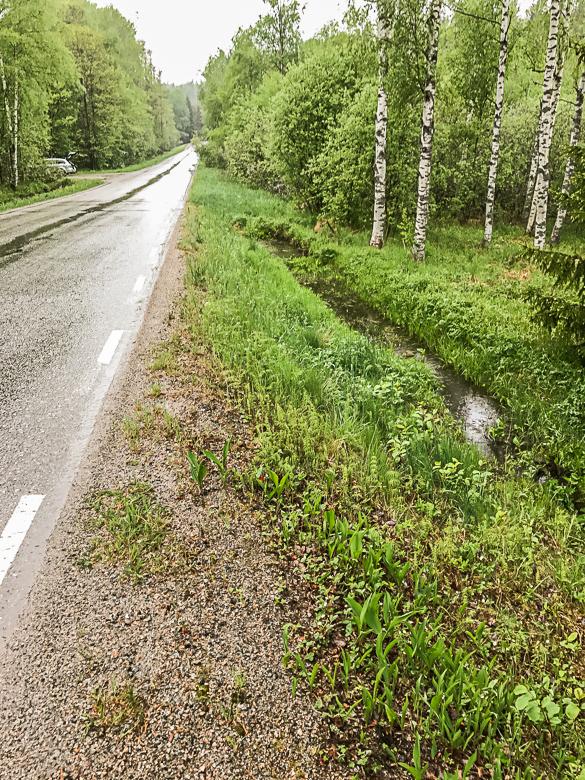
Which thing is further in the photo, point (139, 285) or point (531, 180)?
point (531, 180)

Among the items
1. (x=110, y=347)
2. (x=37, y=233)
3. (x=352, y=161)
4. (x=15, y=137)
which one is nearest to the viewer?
(x=110, y=347)

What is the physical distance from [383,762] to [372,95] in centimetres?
1696

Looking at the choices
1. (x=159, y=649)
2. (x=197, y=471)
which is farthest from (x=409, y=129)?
(x=159, y=649)

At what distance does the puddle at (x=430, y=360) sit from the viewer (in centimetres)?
621

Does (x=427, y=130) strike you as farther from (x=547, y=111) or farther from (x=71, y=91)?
(x=71, y=91)

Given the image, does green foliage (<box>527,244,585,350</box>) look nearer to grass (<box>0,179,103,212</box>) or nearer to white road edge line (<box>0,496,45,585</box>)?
white road edge line (<box>0,496,45,585</box>)

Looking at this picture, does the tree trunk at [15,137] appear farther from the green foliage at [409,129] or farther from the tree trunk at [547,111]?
the tree trunk at [547,111]

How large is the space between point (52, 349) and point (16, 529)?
375 cm

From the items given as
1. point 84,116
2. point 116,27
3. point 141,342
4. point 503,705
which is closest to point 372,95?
point 141,342

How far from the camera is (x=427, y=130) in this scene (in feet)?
39.7

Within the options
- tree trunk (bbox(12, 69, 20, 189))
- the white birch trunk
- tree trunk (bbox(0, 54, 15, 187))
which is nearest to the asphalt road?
tree trunk (bbox(12, 69, 20, 189))

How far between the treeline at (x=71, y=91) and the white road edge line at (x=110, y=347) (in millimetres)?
22865

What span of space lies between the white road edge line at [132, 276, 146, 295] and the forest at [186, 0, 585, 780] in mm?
1058

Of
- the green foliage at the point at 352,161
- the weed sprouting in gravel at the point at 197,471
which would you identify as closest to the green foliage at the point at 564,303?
the weed sprouting in gravel at the point at 197,471
